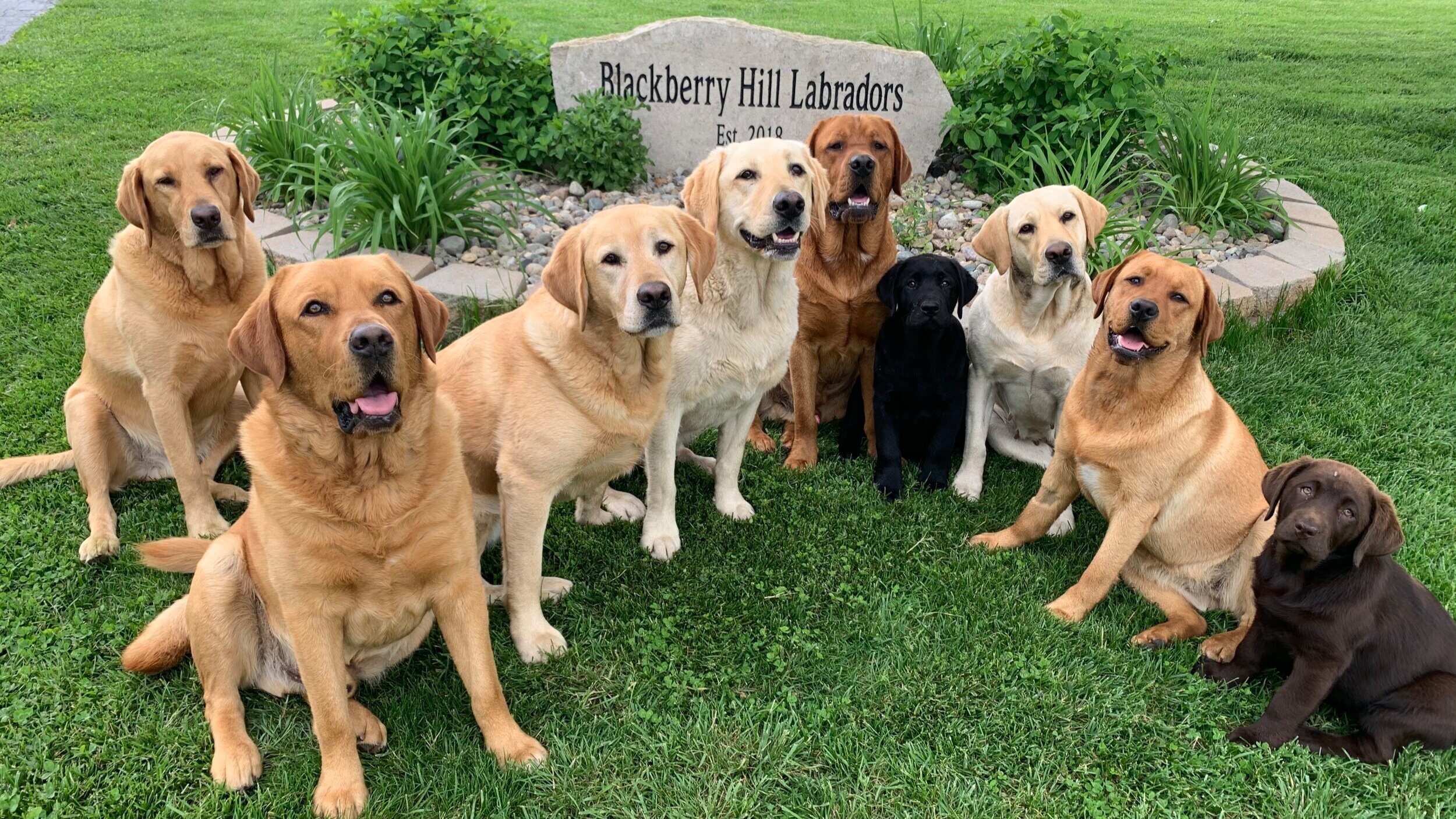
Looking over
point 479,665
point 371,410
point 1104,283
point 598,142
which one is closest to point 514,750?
point 479,665

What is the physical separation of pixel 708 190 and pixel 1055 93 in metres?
3.85

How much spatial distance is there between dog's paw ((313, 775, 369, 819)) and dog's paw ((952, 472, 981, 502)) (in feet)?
9.85

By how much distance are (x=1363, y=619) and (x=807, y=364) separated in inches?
105

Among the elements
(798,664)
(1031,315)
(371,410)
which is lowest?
(798,664)

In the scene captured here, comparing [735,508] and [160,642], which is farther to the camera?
[735,508]

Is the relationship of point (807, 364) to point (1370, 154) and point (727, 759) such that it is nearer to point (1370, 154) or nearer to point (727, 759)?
point (727, 759)

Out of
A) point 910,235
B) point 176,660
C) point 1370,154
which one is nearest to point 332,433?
point 176,660

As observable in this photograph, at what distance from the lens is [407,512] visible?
8.77 ft

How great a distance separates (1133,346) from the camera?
337 cm

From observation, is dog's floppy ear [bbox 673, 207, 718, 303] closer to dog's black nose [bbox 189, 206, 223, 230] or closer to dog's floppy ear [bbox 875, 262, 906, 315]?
dog's floppy ear [bbox 875, 262, 906, 315]

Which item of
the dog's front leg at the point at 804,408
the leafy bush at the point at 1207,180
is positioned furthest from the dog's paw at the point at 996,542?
the leafy bush at the point at 1207,180

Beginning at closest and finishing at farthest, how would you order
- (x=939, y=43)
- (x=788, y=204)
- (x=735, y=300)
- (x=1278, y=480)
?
(x=1278, y=480) < (x=788, y=204) < (x=735, y=300) < (x=939, y=43)

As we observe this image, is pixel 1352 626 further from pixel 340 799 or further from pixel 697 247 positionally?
pixel 340 799

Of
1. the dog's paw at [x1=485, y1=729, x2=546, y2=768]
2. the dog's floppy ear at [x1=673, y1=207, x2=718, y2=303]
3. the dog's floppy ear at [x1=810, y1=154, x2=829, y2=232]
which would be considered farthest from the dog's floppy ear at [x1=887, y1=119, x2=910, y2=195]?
the dog's paw at [x1=485, y1=729, x2=546, y2=768]
